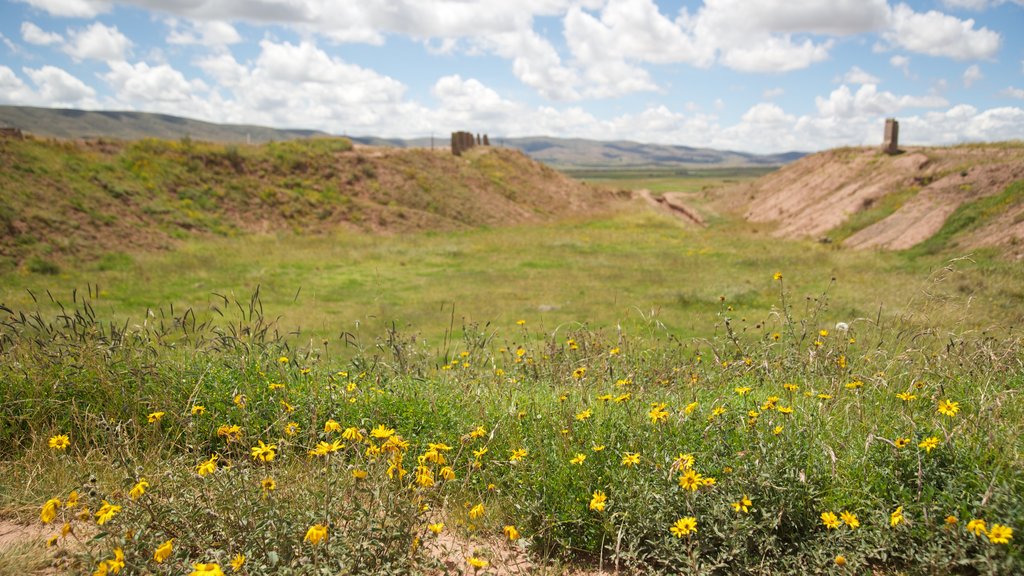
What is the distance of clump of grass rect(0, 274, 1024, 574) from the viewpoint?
310 cm

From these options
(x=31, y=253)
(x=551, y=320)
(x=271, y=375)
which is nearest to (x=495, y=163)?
(x=31, y=253)

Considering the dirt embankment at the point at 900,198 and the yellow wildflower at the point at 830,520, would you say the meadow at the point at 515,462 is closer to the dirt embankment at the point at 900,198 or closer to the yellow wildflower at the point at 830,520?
the yellow wildflower at the point at 830,520

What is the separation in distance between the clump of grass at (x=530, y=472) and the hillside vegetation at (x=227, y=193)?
18.2 metres

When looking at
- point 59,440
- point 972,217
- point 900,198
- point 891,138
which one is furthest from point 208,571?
point 891,138

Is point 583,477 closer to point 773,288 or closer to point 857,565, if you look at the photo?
point 857,565

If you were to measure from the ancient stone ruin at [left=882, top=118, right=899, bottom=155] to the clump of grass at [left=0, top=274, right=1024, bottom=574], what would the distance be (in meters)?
34.8

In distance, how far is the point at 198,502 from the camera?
348cm

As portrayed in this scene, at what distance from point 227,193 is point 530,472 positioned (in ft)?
102

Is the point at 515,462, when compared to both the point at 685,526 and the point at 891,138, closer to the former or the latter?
the point at 685,526

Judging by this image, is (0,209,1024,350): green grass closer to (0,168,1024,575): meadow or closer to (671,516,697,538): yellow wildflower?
(0,168,1024,575): meadow

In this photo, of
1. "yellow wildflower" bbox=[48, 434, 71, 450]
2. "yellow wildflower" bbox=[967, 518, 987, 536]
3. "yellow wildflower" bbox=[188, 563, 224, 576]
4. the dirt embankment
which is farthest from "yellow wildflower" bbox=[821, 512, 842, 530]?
the dirt embankment

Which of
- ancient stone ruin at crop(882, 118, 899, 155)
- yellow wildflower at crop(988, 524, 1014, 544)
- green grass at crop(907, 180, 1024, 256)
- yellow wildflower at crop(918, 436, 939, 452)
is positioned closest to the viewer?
yellow wildflower at crop(988, 524, 1014, 544)

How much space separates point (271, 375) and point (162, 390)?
0.84 meters

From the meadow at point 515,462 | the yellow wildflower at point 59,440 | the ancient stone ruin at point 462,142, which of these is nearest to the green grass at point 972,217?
the meadow at point 515,462
